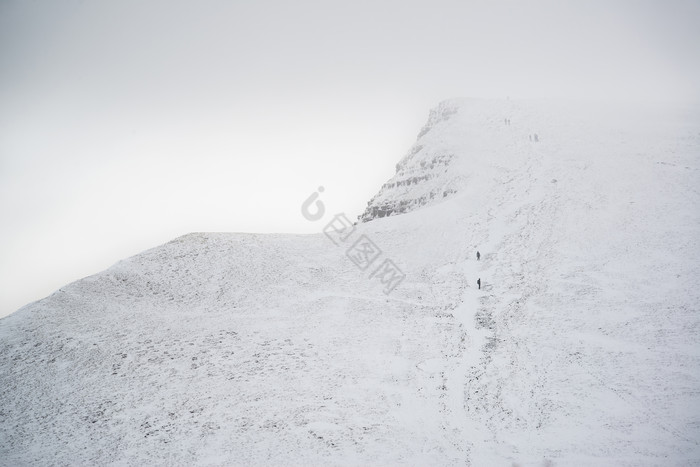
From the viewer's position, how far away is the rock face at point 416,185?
5920 centimetres

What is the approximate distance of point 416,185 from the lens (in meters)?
63.5

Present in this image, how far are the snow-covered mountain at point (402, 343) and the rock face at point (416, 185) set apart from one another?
21.6 feet

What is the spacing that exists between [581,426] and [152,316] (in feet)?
102

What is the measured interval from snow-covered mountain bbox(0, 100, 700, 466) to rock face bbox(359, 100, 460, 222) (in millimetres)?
6587

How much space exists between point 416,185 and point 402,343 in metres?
38.0

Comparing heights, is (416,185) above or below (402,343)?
above

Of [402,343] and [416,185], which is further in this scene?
[416,185]

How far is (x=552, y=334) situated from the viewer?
93.7ft

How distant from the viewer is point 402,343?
1168 inches

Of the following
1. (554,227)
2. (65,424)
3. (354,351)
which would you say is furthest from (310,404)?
(554,227)

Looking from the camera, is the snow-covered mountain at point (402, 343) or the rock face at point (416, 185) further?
the rock face at point (416, 185)

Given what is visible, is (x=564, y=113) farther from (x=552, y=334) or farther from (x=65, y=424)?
(x=65, y=424)

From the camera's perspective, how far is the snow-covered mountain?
805 inches

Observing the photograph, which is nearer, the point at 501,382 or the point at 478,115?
the point at 501,382
